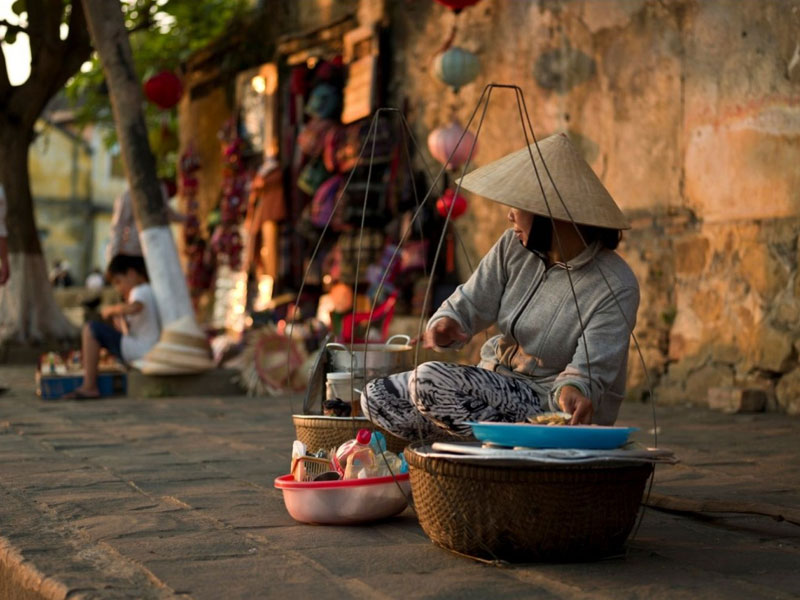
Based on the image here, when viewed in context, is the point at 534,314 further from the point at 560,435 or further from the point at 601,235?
the point at 560,435

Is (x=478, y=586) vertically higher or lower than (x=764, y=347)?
lower

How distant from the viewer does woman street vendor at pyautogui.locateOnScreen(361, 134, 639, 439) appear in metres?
3.02

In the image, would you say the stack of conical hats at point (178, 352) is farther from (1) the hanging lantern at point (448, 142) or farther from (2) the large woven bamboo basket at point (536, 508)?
(2) the large woven bamboo basket at point (536, 508)

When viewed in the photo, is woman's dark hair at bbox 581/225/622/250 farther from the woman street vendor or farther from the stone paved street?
the stone paved street

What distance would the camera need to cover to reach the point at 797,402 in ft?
19.4

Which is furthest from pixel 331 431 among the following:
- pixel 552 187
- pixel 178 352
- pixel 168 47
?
pixel 168 47

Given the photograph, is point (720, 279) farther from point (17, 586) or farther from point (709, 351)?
point (17, 586)

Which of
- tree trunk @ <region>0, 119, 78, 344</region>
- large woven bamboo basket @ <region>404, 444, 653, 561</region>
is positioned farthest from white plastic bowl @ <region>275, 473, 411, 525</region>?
tree trunk @ <region>0, 119, 78, 344</region>

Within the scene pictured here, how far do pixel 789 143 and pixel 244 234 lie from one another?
7244 mm

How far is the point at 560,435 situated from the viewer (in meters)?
2.52

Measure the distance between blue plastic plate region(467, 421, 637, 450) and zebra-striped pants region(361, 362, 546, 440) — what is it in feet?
1.39

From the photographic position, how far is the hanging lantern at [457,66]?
26.3ft

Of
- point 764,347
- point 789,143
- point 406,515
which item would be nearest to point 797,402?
point 764,347

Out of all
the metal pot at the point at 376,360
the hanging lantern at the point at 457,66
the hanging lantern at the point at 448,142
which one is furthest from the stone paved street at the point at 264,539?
the hanging lantern at the point at 457,66
